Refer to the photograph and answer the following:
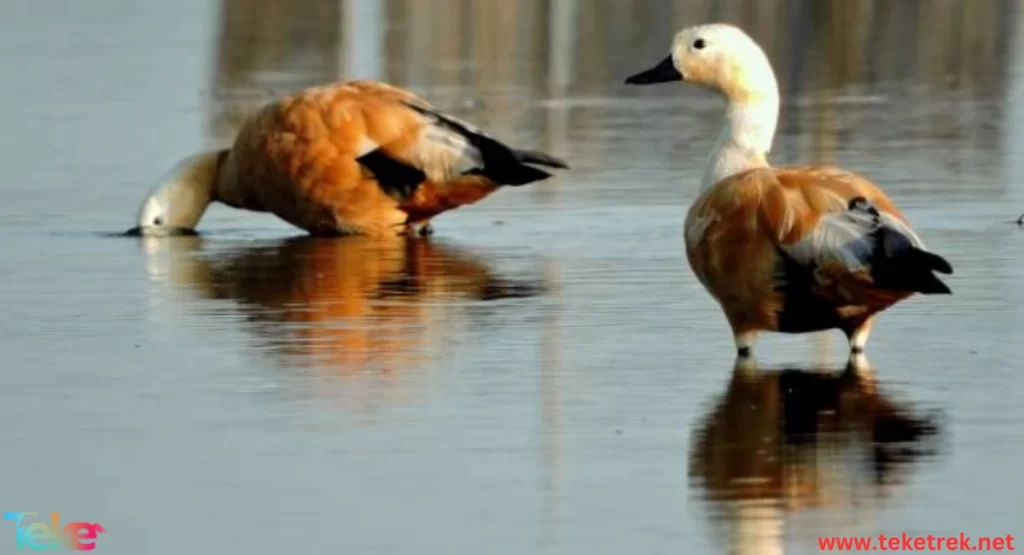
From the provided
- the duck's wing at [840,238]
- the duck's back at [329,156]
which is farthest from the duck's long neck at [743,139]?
the duck's back at [329,156]

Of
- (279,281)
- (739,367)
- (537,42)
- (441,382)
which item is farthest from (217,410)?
(537,42)

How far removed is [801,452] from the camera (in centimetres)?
830

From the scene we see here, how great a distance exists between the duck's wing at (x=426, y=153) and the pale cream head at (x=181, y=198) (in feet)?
3.48

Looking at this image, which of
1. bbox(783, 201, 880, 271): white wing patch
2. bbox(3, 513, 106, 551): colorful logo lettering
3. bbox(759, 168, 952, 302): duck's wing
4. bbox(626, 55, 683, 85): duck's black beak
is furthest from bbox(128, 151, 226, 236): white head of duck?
bbox(3, 513, 106, 551): colorful logo lettering

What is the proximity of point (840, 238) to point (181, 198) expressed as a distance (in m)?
6.35

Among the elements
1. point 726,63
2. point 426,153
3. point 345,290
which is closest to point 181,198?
point 426,153

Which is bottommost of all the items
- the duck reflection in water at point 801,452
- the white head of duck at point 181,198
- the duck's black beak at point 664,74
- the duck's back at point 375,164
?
the white head of duck at point 181,198

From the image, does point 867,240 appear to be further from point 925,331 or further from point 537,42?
point 537,42

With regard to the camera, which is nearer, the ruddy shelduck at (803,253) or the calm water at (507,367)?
the calm water at (507,367)

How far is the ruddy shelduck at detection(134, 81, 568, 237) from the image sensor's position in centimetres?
1478

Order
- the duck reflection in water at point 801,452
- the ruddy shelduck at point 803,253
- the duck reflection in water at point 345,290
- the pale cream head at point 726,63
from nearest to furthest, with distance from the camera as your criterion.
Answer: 1. the duck reflection in water at point 801,452
2. the ruddy shelduck at point 803,253
3. the duck reflection in water at point 345,290
4. the pale cream head at point 726,63

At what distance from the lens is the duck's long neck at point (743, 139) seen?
10.9 m

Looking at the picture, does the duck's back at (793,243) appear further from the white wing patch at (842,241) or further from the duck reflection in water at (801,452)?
the duck reflection in water at (801,452)

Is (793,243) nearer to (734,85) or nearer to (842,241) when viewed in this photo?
(842,241)
